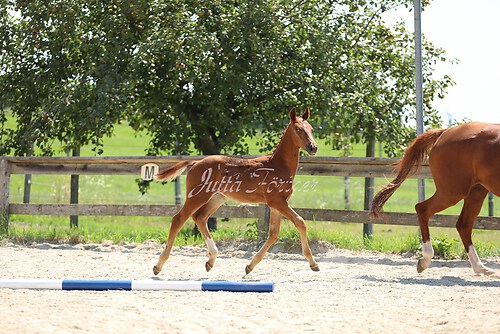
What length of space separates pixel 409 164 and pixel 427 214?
2.15ft

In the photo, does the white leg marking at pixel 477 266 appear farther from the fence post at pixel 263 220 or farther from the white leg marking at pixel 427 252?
the fence post at pixel 263 220

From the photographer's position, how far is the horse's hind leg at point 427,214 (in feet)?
24.0

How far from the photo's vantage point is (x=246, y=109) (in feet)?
38.9

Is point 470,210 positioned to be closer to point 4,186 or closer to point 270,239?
point 270,239

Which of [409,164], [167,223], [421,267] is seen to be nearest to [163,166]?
[409,164]

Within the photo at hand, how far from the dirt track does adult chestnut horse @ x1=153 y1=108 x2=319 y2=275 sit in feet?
1.30

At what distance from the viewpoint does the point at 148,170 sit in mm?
9992

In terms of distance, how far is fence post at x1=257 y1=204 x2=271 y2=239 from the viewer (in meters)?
9.96

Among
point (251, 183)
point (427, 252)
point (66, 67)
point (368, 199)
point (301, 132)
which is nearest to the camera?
point (301, 132)

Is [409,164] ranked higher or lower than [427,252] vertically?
higher

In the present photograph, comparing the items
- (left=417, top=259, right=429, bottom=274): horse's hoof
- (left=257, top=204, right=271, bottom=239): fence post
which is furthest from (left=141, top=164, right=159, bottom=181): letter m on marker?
(left=417, top=259, right=429, bottom=274): horse's hoof

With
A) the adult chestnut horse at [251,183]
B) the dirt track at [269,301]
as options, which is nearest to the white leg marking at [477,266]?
the dirt track at [269,301]

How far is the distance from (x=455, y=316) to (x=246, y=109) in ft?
24.2

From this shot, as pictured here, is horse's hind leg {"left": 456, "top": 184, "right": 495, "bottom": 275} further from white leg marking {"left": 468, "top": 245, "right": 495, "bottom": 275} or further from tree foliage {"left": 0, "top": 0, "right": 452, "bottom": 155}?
tree foliage {"left": 0, "top": 0, "right": 452, "bottom": 155}
